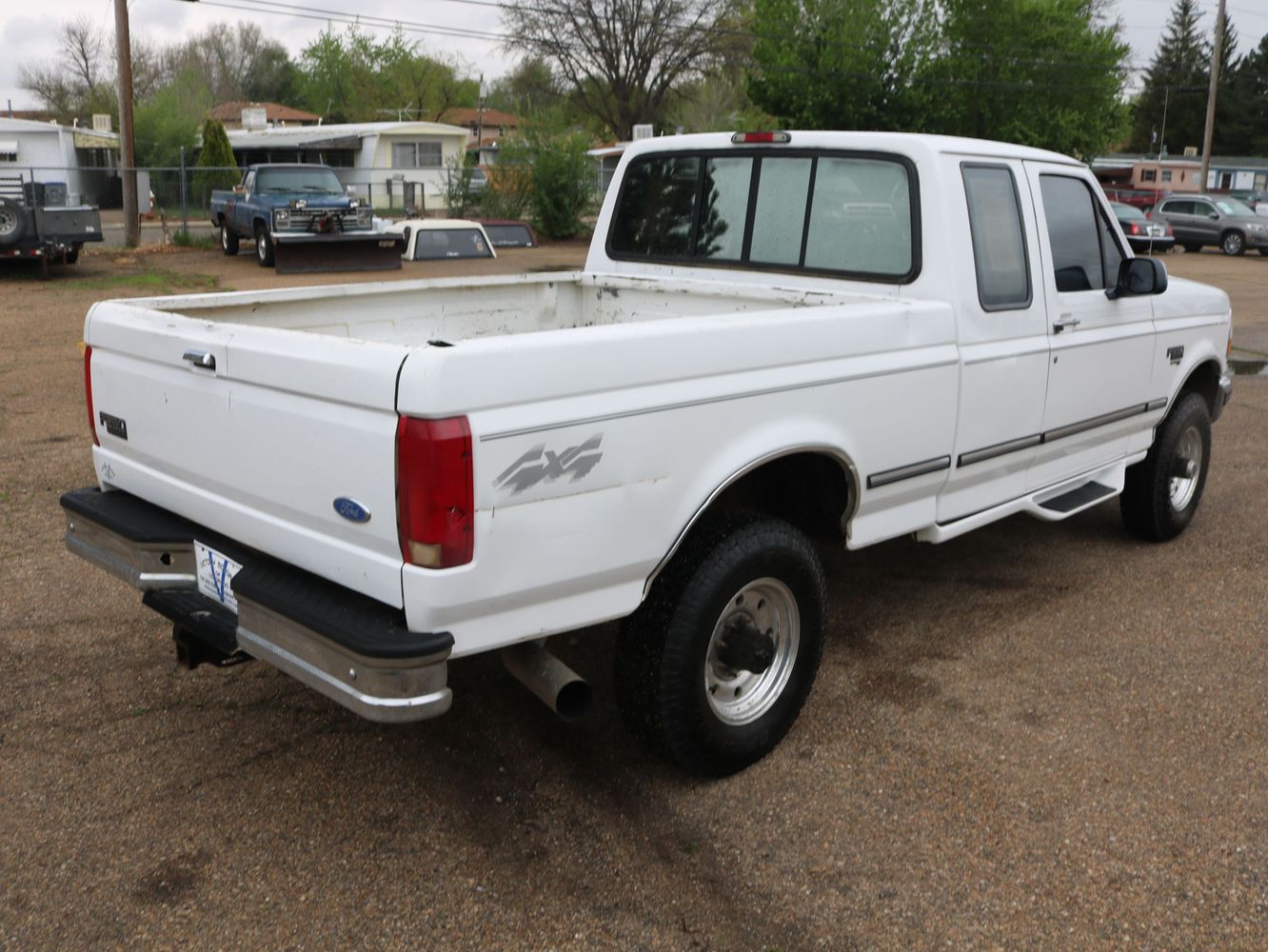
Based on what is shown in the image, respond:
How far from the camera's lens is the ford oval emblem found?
3006mm

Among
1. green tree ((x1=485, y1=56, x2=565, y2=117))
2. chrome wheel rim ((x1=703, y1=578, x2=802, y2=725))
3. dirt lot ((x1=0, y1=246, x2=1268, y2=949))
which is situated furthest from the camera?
green tree ((x1=485, y1=56, x2=565, y2=117))

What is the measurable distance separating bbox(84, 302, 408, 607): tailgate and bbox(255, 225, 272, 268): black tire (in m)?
19.0

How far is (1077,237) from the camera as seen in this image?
517cm

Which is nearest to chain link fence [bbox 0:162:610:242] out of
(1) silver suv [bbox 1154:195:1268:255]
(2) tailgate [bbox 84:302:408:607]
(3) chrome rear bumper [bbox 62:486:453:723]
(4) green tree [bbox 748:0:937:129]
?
(4) green tree [bbox 748:0:937:129]

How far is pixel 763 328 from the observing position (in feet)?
11.8

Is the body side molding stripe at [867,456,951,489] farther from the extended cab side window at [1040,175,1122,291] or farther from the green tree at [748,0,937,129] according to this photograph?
the green tree at [748,0,937,129]

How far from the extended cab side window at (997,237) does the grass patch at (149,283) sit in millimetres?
14771

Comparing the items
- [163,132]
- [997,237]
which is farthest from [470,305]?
[163,132]

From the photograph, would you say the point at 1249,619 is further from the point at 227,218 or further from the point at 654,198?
the point at 227,218

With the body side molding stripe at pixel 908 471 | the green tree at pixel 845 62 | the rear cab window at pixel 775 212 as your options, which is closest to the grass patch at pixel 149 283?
the rear cab window at pixel 775 212

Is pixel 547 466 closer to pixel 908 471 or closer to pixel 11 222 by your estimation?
pixel 908 471

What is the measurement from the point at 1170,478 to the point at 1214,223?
29442 mm

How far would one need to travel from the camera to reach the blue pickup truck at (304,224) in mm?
20797

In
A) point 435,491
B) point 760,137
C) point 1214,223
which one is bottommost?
point 435,491
